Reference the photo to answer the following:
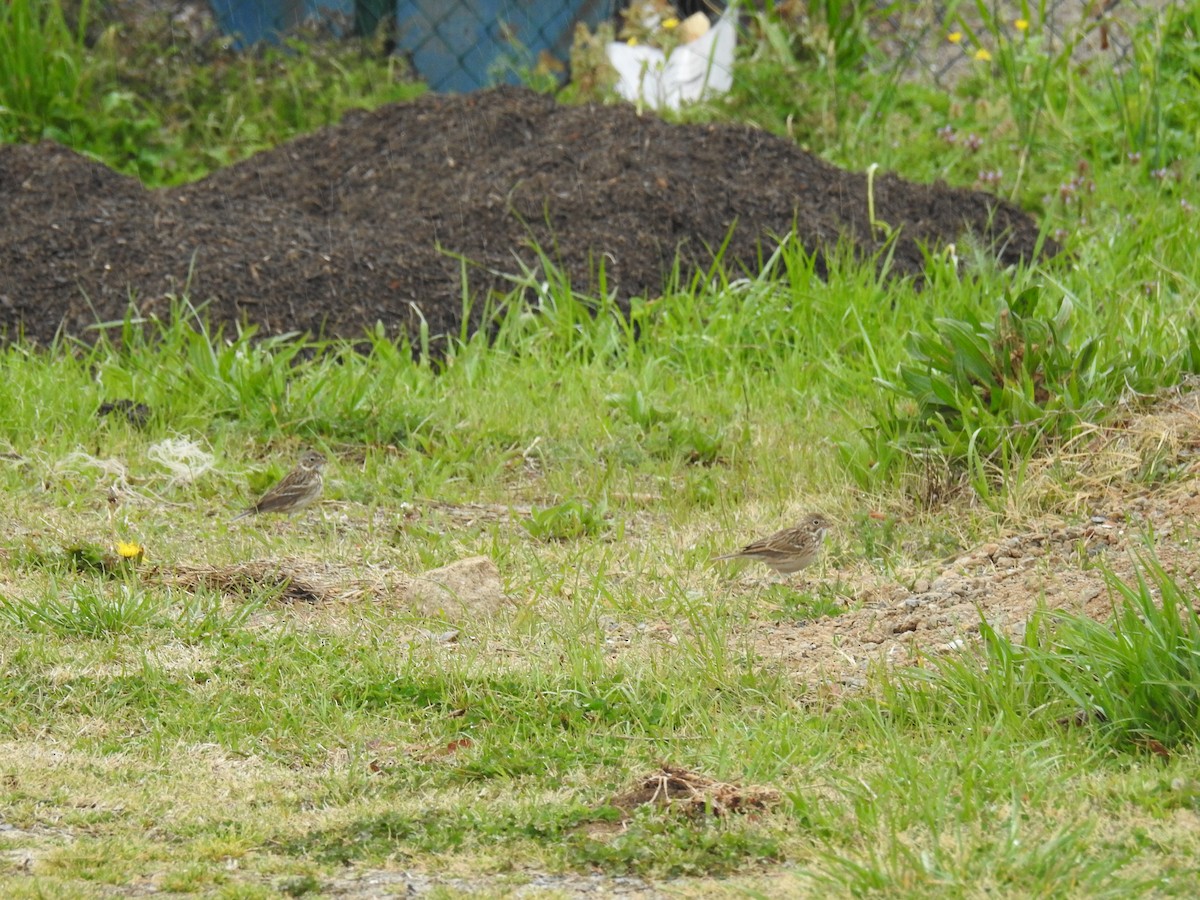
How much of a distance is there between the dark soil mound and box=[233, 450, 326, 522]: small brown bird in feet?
6.43

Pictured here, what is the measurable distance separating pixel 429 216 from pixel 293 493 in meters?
3.29

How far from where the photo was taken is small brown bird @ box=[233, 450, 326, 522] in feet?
19.6

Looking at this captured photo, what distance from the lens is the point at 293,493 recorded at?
600cm

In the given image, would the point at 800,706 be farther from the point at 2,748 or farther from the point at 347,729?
the point at 2,748

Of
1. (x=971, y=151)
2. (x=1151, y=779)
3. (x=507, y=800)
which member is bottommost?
(x=507, y=800)

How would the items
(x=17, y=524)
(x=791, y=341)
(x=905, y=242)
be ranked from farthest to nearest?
(x=905, y=242), (x=791, y=341), (x=17, y=524)

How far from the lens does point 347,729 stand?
4156 millimetres

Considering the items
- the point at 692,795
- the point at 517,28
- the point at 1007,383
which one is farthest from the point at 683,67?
the point at 692,795

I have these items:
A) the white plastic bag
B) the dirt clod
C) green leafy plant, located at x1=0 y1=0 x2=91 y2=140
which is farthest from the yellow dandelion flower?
the white plastic bag

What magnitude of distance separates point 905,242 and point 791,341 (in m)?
1.26

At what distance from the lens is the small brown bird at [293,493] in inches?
235

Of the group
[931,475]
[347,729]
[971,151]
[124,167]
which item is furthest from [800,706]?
[124,167]

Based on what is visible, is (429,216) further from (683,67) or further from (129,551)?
(129,551)

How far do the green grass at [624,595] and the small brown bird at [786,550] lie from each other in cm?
8
